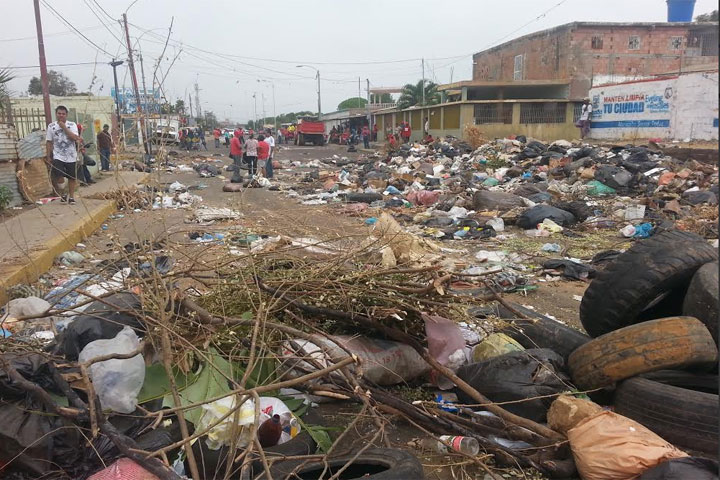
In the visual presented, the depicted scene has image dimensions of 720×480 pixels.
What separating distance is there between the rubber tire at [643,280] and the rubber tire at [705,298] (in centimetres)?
13

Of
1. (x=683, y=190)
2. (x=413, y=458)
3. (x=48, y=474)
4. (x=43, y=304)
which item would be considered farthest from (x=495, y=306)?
(x=683, y=190)

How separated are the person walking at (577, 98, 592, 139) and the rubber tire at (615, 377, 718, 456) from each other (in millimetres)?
25205

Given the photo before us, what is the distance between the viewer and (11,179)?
934cm

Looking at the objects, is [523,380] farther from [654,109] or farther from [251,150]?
[654,109]

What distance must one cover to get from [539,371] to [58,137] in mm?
8712

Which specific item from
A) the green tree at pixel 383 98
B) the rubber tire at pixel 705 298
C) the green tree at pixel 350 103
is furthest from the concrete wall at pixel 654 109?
the green tree at pixel 350 103

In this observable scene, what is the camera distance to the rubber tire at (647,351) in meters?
2.53

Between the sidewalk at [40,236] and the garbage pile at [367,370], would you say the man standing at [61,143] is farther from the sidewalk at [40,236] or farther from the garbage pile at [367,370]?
the garbage pile at [367,370]

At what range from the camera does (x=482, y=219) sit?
850 cm

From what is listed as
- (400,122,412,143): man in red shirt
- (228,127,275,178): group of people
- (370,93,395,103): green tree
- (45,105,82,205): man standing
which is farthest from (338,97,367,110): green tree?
(45,105,82,205): man standing

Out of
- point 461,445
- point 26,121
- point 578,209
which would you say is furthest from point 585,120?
point 461,445

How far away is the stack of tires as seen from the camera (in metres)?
2.41

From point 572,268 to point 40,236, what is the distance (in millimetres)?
6248

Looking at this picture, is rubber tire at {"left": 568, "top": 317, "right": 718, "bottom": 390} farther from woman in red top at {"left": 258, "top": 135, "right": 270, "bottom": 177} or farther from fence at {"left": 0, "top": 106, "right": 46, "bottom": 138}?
woman in red top at {"left": 258, "top": 135, "right": 270, "bottom": 177}
